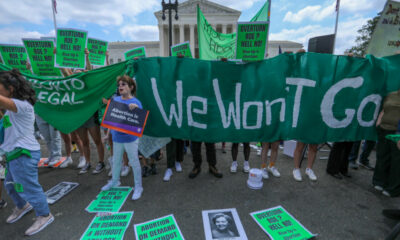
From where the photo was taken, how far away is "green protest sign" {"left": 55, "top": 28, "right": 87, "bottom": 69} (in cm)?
336

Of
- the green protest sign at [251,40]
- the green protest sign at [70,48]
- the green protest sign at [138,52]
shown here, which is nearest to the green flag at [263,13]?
the green protest sign at [251,40]

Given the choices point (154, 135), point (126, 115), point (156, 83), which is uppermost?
point (156, 83)

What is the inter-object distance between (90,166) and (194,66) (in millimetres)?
2945

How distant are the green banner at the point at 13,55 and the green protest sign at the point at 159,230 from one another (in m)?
4.17

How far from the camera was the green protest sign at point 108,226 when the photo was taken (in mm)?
2031

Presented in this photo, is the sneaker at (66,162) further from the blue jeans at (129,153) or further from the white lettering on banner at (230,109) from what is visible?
the white lettering on banner at (230,109)

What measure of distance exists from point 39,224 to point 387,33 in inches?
235

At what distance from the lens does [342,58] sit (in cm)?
287

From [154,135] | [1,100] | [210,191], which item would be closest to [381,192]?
[210,191]

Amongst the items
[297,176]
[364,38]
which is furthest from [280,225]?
[364,38]

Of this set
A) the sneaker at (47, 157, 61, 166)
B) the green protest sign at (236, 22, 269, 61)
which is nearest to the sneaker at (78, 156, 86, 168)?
the sneaker at (47, 157, 61, 166)

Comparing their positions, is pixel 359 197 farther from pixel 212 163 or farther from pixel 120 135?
pixel 120 135

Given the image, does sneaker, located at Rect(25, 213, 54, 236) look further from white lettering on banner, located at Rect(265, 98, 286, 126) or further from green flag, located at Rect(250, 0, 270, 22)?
green flag, located at Rect(250, 0, 270, 22)

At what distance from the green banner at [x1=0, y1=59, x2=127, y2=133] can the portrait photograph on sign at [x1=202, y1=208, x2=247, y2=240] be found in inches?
97.4
